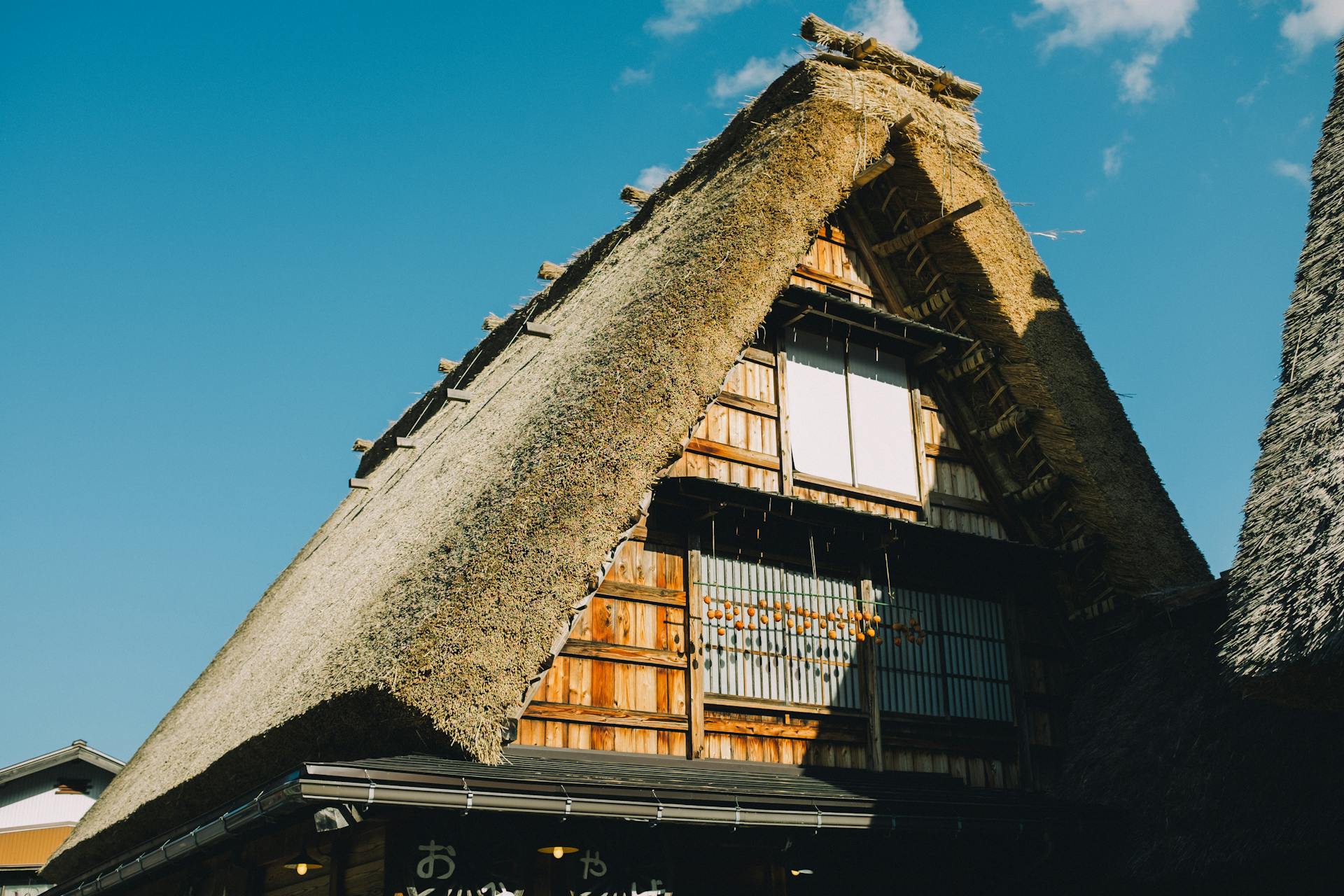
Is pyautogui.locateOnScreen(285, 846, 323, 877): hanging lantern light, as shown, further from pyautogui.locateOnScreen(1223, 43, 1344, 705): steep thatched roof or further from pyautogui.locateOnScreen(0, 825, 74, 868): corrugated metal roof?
pyautogui.locateOnScreen(0, 825, 74, 868): corrugated metal roof

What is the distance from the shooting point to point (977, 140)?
11.2 metres

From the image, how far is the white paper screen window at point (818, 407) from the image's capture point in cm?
977

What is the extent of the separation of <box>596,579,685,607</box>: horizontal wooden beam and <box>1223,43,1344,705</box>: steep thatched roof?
12.3ft

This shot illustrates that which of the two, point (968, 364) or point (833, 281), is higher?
point (833, 281)

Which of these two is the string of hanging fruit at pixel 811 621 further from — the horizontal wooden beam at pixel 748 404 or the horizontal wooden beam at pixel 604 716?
the horizontal wooden beam at pixel 748 404

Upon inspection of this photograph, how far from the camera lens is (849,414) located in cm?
1012

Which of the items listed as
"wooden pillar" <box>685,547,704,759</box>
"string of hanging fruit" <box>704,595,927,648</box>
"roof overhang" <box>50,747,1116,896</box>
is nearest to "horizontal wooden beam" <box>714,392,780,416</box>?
"wooden pillar" <box>685,547,704,759</box>

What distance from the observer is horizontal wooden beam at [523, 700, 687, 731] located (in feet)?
25.3

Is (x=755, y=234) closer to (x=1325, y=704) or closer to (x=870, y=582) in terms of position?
(x=870, y=582)

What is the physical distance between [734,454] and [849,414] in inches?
55.4

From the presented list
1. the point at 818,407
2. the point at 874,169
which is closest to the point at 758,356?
the point at 818,407

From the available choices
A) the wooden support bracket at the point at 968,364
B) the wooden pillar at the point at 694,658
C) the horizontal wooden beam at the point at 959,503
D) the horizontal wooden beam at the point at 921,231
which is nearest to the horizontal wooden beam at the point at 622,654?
the wooden pillar at the point at 694,658

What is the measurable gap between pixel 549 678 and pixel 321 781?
7.88ft

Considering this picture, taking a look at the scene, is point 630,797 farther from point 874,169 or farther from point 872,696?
point 874,169
